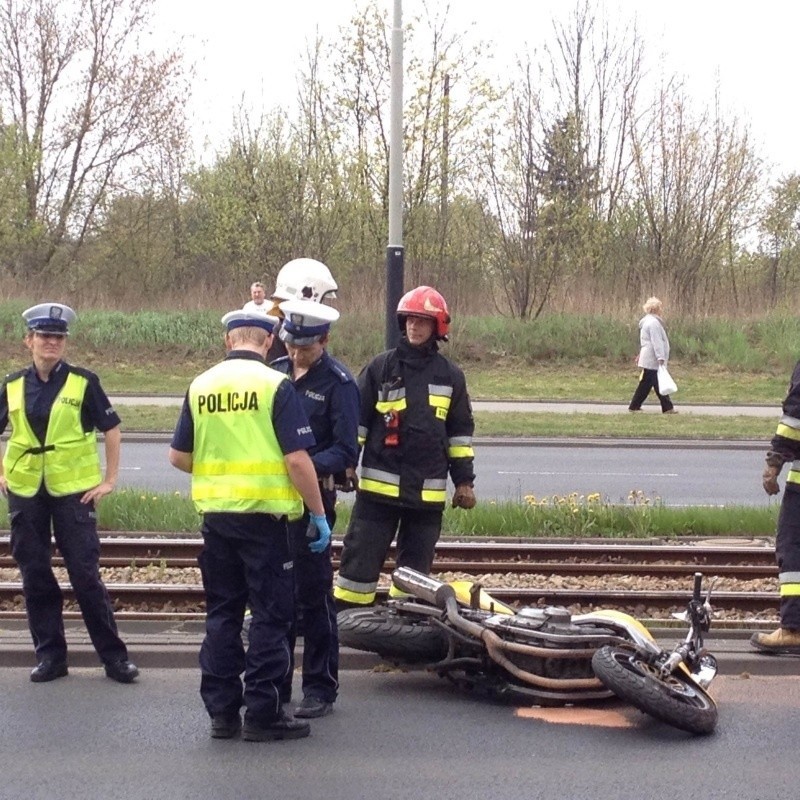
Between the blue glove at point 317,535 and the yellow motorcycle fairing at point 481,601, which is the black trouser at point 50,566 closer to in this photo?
the blue glove at point 317,535

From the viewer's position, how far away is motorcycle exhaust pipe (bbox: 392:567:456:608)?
6.05 m

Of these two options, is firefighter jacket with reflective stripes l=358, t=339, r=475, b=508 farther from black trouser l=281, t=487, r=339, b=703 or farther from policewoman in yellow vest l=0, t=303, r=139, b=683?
policewoman in yellow vest l=0, t=303, r=139, b=683

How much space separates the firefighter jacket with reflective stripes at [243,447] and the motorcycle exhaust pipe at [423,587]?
3.33ft

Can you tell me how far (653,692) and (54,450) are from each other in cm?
305

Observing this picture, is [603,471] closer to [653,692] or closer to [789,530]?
[789,530]

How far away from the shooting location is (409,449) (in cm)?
655

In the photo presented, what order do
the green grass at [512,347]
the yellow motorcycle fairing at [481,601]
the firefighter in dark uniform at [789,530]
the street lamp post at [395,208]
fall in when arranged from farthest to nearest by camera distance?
1. the green grass at [512,347]
2. the street lamp post at [395,208]
3. the firefighter in dark uniform at [789,530]
4. the yellow motorcycle fairing at [481,601]

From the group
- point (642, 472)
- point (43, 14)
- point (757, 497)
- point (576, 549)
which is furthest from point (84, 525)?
point (43, 14)

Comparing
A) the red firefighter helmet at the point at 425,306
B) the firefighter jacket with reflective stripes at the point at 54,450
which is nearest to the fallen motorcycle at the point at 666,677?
the red firefighter helmet at the point at 425,306

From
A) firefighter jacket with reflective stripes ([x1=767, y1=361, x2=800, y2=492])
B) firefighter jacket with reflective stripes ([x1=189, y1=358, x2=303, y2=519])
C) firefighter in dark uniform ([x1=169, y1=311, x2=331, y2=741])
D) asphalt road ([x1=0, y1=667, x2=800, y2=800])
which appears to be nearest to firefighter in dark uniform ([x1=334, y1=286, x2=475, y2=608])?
asphalt road ([x1=0, y1=667, x2=800, y2=800])

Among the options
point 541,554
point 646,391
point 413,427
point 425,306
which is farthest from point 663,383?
point 425,306

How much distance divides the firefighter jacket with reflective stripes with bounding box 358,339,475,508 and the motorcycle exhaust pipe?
40 cm

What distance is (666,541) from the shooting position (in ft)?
32.9

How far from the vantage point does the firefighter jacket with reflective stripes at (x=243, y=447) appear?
531 cm
